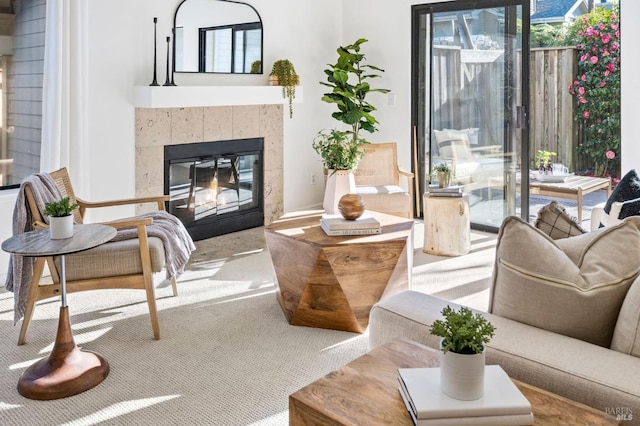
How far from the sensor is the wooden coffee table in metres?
1.17

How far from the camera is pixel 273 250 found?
10.6ft

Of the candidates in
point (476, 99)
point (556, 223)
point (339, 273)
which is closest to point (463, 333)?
point (556, 223)

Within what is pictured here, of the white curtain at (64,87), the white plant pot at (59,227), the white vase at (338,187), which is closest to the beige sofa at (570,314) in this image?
the white plant pot at (59,227)

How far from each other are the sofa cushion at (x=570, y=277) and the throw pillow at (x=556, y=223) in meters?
0.15

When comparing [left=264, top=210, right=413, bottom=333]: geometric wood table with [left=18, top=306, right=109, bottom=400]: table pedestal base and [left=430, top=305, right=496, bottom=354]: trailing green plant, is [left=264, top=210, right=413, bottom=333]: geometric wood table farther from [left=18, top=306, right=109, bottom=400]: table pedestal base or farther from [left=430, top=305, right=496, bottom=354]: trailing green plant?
[left=430, top=305, right=496, bottom=354]: trailing green plant

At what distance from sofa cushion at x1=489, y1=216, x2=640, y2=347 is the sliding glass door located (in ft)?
12.3

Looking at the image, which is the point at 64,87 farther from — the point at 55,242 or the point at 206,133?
the point at 55,242

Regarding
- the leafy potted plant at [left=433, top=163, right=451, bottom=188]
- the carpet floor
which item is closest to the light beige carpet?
the carpet floor

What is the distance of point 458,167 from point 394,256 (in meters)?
2.74

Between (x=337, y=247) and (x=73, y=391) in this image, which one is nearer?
(x=73, y=391)

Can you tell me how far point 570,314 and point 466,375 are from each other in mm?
424

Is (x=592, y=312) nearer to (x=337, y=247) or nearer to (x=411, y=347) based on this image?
(x=411, y=347)

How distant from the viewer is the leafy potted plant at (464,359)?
1.18m

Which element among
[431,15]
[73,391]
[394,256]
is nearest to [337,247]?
[394,256]
